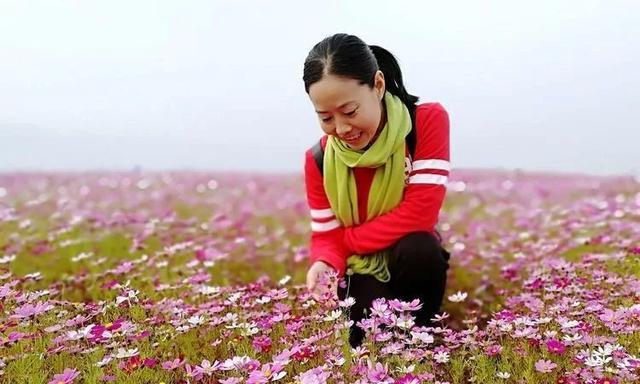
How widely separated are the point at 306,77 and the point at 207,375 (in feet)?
4.75

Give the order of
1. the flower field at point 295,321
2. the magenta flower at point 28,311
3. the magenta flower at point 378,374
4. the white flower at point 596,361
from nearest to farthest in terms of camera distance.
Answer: the magenta flower at point 378,374, the white flower at point 596,361, the flower field at point 295,321, the magenta flower at point 28,311

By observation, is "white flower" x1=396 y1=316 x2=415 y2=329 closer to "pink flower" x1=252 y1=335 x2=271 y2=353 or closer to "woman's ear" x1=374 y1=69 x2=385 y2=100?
"pink flower" x1=252 y1=335 x2=271 y2=353

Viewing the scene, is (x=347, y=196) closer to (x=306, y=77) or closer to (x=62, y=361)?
(x=306, y=77)

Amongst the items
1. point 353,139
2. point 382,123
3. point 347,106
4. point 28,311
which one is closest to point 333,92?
point 347,106

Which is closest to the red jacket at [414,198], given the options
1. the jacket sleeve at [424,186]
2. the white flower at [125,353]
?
the jacket sleeve at [424,186]

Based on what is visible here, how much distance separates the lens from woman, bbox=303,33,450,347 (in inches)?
147

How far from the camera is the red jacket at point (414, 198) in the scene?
403 cm

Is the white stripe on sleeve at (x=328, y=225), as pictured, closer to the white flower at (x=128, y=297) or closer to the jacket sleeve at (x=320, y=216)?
the jacket sleeve at (x=320, y=216)

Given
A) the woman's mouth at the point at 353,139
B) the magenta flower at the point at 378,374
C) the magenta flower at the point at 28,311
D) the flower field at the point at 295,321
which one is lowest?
the flower field at the point at 295,321

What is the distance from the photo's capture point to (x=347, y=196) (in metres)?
4.15

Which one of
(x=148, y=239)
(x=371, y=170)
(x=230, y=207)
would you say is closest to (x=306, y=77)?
(x=371, y=170)

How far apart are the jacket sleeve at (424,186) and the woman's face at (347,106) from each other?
14.2 inches

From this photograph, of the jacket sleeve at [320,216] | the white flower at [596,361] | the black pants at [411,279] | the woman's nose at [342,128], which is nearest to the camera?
the white flower at [596,361]

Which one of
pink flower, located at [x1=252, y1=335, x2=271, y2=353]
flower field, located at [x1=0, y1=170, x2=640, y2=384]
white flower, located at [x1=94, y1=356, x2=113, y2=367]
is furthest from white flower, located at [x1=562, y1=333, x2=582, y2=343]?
white flower, located at [x1=94, y1=356, x2=113, y2=367]
